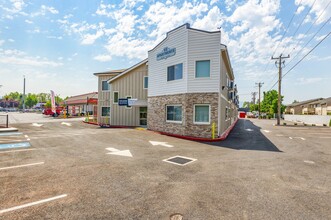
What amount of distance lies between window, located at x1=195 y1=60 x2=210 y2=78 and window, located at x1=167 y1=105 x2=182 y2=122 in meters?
3.17

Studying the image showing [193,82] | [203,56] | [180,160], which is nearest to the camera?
[180,160]

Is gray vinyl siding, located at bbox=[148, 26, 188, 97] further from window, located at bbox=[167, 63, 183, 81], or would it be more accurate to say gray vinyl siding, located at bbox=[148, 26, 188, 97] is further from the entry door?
the entry door

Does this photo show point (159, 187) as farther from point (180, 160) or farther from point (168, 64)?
point (168, 64)

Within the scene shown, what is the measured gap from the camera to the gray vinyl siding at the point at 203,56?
13.4m

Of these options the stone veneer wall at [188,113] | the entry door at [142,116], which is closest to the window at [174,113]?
the stone veneer wall at [188,113]

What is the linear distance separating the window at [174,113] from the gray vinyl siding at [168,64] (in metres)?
1.30

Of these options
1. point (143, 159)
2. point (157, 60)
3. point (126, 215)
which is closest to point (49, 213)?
point (126, 215)

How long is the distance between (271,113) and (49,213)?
225 feet

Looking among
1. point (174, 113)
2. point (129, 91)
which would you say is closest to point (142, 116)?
point (129, 91)

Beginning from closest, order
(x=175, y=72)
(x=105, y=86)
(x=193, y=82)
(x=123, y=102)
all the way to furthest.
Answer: (x=193, y=82) < (x=175, y=72) < (x=123, y=102) < (x=105, y=86)

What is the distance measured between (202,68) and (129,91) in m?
11.5

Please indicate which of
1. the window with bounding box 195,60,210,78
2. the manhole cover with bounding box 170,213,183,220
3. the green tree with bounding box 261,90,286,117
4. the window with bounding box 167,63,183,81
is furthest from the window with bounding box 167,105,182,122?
the green tree with bounding box 261,90,286,117

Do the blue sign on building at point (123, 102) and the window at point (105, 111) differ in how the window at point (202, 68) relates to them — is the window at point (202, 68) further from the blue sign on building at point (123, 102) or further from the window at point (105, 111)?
the window at point (105, 111)

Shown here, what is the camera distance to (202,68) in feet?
45.7
